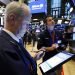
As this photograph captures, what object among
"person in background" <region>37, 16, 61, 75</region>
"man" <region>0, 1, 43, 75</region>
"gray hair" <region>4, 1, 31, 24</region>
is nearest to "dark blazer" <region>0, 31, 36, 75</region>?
"man" <region>0, 1, 43, 75</region>

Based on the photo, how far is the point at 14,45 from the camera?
2.16 m

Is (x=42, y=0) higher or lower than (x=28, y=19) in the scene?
higher

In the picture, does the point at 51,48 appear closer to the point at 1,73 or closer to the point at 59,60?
the point at 59,60

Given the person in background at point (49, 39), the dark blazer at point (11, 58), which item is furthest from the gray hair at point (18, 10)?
the person in background at point (49, 39)

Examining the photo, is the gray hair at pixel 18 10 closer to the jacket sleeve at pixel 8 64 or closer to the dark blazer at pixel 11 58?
the dark blazer at pixel 11 58

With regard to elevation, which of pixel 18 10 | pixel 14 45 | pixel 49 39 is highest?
pixel 18 10

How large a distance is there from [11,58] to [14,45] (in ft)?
0.55

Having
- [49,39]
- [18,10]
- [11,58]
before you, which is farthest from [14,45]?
[49,39]

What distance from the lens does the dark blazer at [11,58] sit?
200 centimetres

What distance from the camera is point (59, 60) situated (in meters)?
2.54

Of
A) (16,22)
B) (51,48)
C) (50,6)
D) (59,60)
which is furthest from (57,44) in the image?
(50,6)

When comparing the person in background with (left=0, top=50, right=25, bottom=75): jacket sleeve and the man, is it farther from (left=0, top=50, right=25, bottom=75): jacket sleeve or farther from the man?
(left=0, top=50, right=25, bottom=75): jacket sleeve

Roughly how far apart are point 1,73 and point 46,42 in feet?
9.03

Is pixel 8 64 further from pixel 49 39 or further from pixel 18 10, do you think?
pixel 49 39
